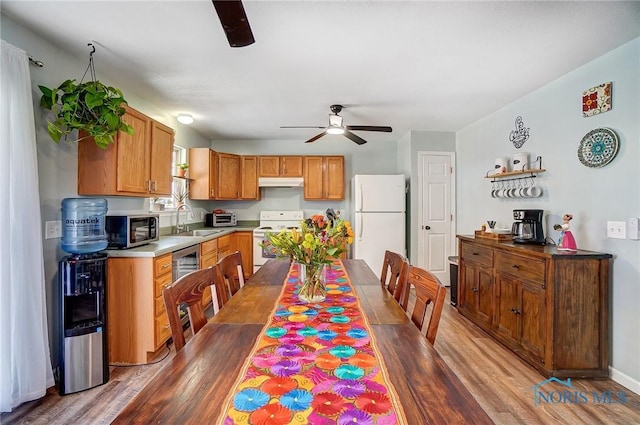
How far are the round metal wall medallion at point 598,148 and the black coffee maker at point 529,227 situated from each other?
0.54 meters

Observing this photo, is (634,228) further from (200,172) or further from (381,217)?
(200,172)

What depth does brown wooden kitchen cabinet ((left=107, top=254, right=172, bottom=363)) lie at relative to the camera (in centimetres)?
236

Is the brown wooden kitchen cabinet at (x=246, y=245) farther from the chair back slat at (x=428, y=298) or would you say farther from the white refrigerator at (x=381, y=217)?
the chair back slat at (x=428, y=298)

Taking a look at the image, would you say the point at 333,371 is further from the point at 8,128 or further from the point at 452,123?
the point at 452,123

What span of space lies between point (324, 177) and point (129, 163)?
303 centimetres

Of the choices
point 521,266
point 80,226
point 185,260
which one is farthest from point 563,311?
point 80,226

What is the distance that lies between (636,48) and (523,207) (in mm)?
1526

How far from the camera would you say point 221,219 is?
4801 mm


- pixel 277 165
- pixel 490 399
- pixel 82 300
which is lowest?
pixel 490 399

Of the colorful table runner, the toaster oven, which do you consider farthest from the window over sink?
the colorful table runner

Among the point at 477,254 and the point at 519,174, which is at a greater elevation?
the point at 519,174

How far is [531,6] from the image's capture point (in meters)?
1.72

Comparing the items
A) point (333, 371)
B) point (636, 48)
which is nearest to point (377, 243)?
point (636, 48)

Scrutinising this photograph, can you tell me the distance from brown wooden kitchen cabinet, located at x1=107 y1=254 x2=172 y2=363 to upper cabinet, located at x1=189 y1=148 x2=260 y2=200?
2.19 m
